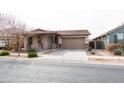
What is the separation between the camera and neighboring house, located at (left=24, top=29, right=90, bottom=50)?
27344mm

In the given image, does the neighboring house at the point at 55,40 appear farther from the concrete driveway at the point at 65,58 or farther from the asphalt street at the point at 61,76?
the asphalt street at the point at 61,76

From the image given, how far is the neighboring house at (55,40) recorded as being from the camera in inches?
1077

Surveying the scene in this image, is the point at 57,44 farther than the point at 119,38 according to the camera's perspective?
Yes

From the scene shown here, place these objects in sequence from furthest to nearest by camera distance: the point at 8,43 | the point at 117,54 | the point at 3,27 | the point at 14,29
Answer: the point at 8,43, the point at 3,27, the point at 14,29, the point at 117,54

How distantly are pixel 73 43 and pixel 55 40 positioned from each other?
3478 millimetres

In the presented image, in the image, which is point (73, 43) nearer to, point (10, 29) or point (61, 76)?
point (10, 29)

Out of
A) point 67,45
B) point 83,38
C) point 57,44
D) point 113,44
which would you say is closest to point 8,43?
point 57,44

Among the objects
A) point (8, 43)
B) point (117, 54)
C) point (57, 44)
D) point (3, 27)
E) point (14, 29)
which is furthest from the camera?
point (57, 44)

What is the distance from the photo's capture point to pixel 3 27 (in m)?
24.2

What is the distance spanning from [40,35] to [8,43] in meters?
5.19

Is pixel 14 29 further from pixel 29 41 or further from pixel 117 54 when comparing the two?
pixel 117 54

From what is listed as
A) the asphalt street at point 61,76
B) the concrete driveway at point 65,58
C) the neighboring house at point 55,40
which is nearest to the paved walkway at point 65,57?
the concrete driveway at point 65,58

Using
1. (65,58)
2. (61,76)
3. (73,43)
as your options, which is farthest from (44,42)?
(61,76)

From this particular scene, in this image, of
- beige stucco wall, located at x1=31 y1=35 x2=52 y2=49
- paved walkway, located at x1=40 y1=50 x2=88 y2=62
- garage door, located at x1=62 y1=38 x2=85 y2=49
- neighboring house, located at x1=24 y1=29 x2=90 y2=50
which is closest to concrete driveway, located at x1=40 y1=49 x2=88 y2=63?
paved walkway, located at x1=40 y1=50 x2=88 y2=62
